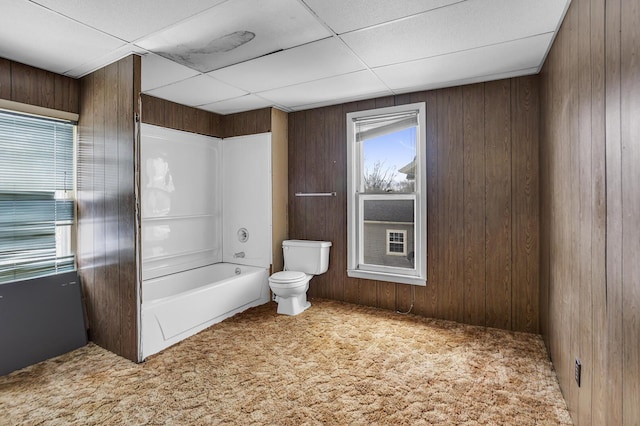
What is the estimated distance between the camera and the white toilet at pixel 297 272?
3324 mm

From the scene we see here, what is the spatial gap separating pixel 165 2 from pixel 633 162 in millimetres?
2174

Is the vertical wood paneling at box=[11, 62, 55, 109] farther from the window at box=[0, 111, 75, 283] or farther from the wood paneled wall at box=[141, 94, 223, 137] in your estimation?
the wood paneled wall at box=[141, 94, 223, 137]

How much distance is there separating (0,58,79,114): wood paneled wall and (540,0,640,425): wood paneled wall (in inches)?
139

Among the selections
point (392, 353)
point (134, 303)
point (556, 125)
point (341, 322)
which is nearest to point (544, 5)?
point (556, 125)

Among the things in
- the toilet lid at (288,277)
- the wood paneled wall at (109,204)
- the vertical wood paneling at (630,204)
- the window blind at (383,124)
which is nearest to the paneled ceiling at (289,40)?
the wood paneled wall at (109,204)

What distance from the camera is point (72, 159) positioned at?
9.39 ft

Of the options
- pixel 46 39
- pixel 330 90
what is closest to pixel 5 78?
pixel 46 39

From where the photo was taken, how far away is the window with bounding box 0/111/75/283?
8.22 feet

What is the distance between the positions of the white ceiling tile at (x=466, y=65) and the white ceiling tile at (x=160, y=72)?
158 cm

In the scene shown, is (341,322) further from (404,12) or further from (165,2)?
(165,2)

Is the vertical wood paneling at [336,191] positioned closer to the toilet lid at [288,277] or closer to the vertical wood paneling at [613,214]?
the toilet lid at [288,277]

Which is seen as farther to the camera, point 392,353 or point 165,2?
point 392,353

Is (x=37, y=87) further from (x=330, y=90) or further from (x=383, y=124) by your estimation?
(x=383, y=124)

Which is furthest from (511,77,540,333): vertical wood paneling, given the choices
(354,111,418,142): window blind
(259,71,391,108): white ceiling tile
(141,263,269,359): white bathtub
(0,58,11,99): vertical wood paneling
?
(0,58,11,99): vertical wood paneling
